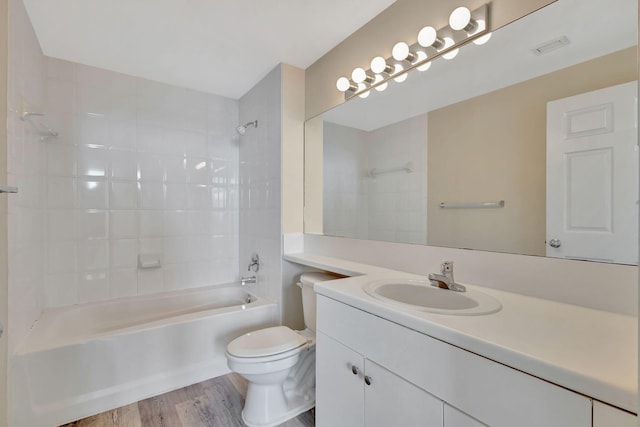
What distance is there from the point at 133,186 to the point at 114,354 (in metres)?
1.31

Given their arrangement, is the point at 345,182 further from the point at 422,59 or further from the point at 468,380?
the point at 468,380

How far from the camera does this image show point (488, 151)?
1.30 metres

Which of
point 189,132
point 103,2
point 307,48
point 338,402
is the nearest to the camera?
point 338,402

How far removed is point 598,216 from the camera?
962 mm

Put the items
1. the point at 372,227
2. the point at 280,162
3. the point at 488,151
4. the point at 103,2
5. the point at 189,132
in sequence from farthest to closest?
the point at 189,132 < the point at 280,162 < the point at 372,227 < the point at 103,2 < the point at 488,151

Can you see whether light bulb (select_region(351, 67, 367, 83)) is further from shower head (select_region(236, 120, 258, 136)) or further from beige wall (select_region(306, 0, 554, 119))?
shower head (select_region(236, 120, 258, 136))

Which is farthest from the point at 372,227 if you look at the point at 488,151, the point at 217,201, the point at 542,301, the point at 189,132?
the point at 189,132

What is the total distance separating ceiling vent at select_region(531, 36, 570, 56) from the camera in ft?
3.46

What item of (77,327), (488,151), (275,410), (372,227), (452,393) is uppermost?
(488,151)

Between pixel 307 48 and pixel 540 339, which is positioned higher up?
pixel 307 48

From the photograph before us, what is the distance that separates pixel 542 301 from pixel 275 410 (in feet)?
4.79

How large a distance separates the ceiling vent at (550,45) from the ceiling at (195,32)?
83 cm

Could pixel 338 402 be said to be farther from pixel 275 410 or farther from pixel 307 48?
pixel 307 48

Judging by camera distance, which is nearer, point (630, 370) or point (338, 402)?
point (630, 370)
